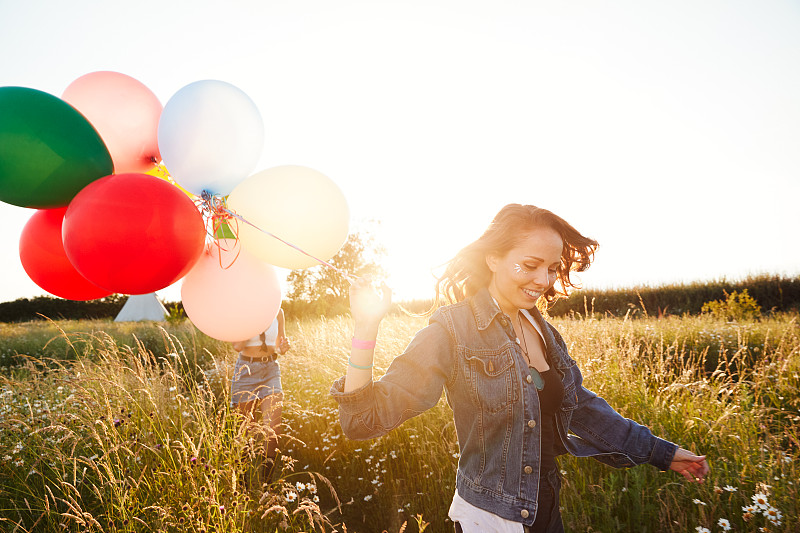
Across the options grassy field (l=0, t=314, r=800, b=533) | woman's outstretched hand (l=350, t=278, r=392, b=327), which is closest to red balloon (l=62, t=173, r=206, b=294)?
woman's outstretched hand (l=350, t=278, r=392, b=327)

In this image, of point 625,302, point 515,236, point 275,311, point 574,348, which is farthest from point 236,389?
point 625,302

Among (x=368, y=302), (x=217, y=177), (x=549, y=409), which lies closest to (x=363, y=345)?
(x=368, y=302)

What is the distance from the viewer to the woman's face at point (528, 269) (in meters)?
1.71

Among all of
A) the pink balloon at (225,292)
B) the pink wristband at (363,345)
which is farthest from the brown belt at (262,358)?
the pink wristband at (363,345)

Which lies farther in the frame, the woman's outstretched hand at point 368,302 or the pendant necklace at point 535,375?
the pendant necklace at point 535,375

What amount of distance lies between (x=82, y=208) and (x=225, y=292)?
605 mm

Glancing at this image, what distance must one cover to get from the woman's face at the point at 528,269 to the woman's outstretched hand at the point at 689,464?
3.07 feet

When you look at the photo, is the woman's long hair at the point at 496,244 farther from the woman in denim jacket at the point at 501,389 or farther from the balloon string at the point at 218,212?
the balloon string at the point at 218,212

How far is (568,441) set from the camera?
1.82 meters

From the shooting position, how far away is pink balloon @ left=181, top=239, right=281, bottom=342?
187 centimetres

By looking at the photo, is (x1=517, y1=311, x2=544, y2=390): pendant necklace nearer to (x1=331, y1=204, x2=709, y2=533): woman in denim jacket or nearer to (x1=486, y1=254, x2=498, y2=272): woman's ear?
(x1=331, y1=204, x2=709, y2=533): woman in denim jacket

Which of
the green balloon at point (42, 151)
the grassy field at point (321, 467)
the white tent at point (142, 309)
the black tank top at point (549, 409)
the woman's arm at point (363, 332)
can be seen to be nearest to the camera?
the woman's arm at point (363, 332)

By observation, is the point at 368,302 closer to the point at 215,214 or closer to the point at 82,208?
the point at 215,214

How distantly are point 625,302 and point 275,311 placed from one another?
65.2 ft
